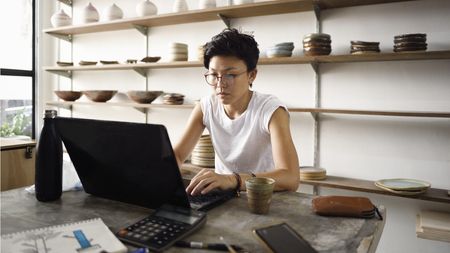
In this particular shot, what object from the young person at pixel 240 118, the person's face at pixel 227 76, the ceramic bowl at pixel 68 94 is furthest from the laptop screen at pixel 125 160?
the ceramic bowl at pixel 68 94

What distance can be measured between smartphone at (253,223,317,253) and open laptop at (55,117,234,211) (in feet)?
0.77

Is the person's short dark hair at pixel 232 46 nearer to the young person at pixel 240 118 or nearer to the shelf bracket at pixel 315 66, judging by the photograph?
the young person at pixel 240 118

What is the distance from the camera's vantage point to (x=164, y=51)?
11.0 feet

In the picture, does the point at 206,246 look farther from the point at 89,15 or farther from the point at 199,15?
the point at 89,15

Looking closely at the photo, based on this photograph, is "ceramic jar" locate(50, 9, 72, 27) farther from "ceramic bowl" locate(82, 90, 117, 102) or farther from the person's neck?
the person's neck

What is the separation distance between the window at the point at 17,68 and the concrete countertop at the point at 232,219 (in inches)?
122

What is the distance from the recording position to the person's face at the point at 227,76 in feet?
5.17

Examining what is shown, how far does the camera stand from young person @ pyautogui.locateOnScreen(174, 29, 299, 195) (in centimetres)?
156

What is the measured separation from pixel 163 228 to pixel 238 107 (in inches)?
Result: 40.2

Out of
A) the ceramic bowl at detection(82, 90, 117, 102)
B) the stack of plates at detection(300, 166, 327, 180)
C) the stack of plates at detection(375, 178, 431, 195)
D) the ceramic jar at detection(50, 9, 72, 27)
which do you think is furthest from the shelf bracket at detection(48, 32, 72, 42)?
the stack of plates at detection(375, 178, 431, 195)

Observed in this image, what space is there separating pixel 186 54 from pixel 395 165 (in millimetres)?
1759

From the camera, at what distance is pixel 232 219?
0.93 metres

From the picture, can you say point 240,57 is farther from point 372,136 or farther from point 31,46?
point 31,46

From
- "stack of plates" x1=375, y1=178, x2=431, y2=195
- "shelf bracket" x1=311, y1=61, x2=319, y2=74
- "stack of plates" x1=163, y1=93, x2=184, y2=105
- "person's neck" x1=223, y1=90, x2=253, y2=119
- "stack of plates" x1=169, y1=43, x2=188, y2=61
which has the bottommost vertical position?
"stack of plates" x1=375, y1=178, x2=431, y2=195
